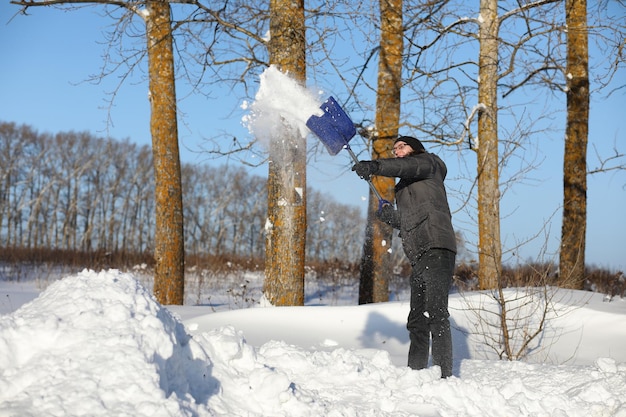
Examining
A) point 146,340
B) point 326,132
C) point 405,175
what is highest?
point 326,132

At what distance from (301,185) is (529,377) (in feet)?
10.3

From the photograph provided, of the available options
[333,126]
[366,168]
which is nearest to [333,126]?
[333,126]

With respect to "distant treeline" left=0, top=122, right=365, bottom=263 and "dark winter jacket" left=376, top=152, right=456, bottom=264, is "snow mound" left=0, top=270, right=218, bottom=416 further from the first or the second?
"distant treeline" left=0, top=122, right=365, bottom=263

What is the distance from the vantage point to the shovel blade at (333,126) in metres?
5.13

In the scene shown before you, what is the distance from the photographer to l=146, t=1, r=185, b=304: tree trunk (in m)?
A: 8.13

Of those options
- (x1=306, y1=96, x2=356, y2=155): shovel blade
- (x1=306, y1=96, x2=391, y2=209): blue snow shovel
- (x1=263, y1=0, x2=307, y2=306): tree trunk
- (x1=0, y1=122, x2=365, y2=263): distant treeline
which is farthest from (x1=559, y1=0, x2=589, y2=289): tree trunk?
(x1=0, y1=122, x2=365, y2=263): distant treeline

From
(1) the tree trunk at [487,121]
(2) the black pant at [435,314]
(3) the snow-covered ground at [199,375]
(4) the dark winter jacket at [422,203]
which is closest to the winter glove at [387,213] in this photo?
(4) the dark winter jacket at [422,203]

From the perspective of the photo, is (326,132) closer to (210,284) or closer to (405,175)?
(405,175)

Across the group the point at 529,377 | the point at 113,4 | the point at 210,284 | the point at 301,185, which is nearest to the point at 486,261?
the point at 301,185

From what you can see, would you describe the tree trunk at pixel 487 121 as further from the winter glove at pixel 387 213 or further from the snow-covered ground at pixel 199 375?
the winter glove at pixel 387 213

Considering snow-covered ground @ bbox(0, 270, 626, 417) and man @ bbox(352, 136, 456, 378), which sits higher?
man @ bbox(352, 136, 456, 378)

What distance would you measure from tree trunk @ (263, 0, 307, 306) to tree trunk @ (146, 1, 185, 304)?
2.26 m

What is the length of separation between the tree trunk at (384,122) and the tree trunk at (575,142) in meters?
3.25

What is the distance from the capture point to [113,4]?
27.2ft
